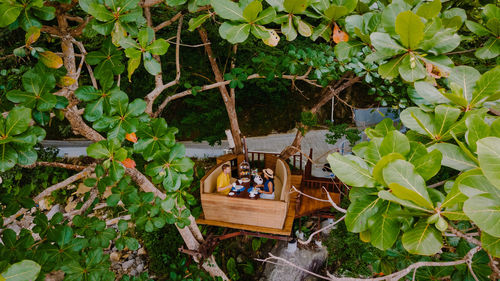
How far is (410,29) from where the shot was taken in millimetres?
758

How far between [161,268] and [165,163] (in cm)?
471

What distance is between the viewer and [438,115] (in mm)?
811

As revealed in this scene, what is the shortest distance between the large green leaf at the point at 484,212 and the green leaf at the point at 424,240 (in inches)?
5.8

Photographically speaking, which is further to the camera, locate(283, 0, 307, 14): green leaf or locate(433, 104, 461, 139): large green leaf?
locate(283, 0, 307, 14): green leaf

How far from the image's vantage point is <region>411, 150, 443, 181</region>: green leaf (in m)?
0.66

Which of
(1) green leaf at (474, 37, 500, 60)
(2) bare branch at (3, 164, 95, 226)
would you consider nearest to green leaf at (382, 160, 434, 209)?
(1) green leaf at (474, 37, 500, 60)

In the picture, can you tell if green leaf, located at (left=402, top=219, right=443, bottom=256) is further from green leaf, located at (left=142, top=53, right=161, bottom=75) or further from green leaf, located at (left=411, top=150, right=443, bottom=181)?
green leaf, located at (left=142, top=53, right=161, bottom=75)

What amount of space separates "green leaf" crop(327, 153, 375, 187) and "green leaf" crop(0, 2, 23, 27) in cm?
125

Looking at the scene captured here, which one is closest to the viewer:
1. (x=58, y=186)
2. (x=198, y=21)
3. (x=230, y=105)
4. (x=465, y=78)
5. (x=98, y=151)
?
(x=465, y=78)

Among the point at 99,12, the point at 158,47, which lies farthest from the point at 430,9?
the point at 99,12

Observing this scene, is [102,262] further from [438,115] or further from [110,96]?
[438,115]

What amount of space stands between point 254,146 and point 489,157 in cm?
700

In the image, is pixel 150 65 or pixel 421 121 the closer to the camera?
pixel 421 121

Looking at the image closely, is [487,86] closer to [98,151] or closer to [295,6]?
[295,6]
